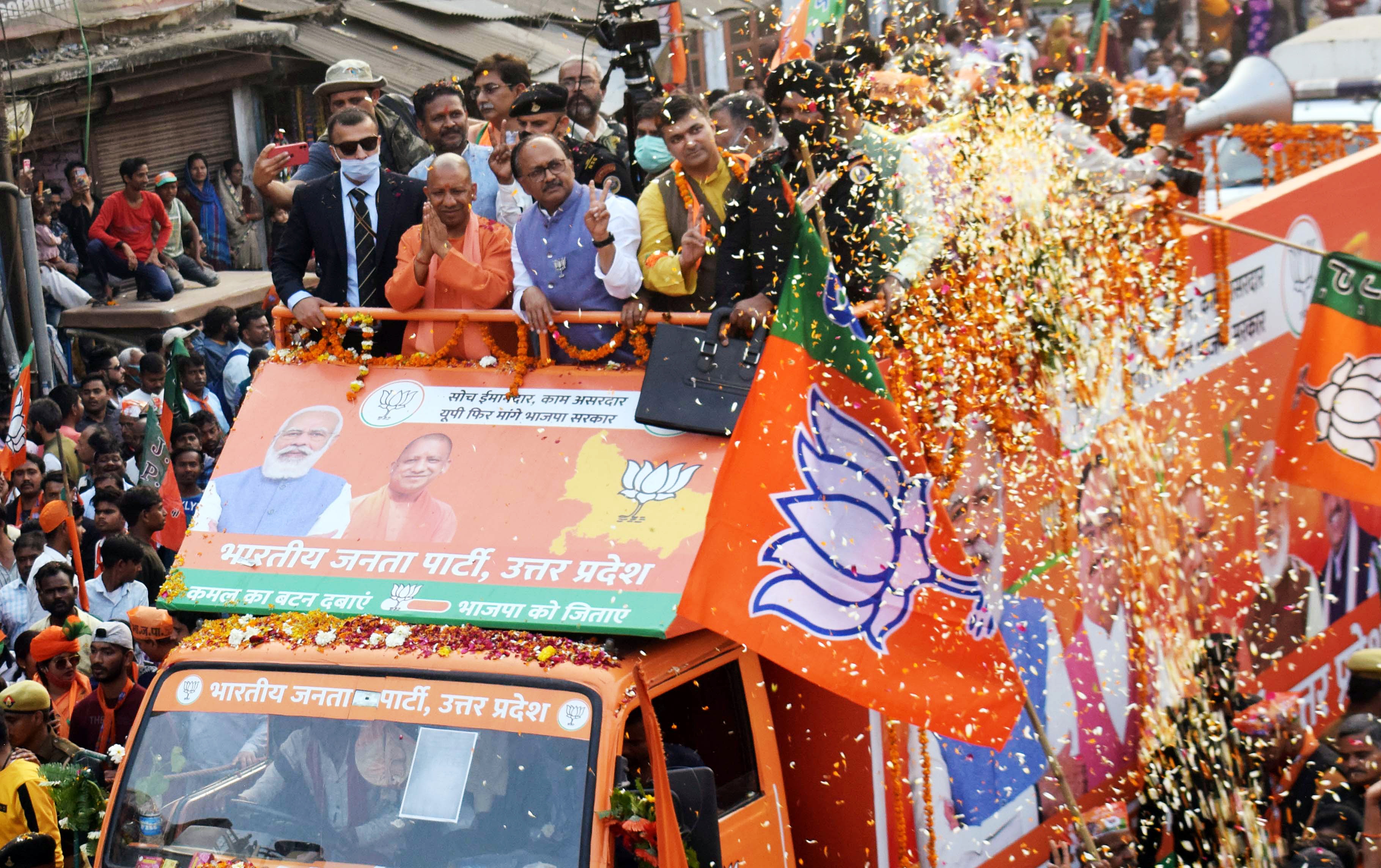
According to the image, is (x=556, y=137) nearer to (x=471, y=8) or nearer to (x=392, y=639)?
(x=392, y=639)

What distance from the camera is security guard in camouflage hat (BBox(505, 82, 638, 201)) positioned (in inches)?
291

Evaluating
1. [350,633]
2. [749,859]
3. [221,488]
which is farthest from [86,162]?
[749,859]

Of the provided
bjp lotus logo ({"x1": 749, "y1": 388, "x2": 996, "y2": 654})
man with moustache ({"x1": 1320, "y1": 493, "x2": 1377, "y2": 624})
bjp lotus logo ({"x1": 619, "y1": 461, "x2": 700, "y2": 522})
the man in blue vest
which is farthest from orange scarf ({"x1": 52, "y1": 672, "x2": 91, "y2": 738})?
man with moustache ({"x1": 1320, "y1": 493, "x2": 1377, "y2": 624})

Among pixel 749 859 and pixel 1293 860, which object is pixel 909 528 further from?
pixel 1293 860

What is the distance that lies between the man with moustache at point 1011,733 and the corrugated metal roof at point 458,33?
490 inches

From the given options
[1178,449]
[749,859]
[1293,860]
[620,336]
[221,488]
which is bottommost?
[1293,860]

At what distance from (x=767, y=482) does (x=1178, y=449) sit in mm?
2955

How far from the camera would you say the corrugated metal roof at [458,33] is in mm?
17344

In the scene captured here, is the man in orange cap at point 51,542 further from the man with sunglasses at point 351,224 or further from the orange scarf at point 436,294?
the orange scarf at point 436,294

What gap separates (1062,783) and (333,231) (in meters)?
3.72

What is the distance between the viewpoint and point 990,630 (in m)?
4.70

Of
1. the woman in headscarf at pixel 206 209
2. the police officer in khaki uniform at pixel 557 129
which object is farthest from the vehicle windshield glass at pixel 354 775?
the woman in headscarf at pixel 206 209

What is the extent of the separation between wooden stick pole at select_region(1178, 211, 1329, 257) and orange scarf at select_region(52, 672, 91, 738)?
540 centimetres

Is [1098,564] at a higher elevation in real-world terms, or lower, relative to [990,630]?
lower
